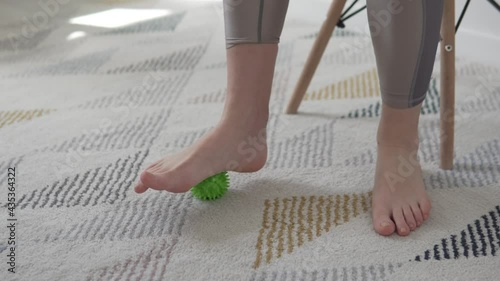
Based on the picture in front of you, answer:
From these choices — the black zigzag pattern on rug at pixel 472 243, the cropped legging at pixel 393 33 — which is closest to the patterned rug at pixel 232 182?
the black zigzag pattern on rug at pixel 472 243

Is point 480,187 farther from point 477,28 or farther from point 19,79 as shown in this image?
point 19,79

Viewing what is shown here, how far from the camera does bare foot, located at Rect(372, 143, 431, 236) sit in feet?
2.52

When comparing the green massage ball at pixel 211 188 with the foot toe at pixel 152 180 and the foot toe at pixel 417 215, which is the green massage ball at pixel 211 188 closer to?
the foot toe at pixel 152 180

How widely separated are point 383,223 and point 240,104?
240mm

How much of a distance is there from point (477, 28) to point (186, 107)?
2.25 feet

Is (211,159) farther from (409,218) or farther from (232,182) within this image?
(409,218)

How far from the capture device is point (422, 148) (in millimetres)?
990

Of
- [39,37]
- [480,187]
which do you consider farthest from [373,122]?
[39,37]

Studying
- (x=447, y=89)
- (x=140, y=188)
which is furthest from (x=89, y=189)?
(x=447, y=89)

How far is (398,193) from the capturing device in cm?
81

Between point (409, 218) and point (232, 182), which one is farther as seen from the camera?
point (232, 182)

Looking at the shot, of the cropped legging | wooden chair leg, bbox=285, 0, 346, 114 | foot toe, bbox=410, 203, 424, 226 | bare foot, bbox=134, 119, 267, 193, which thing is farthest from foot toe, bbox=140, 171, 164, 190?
wooden chair leg, bbox=285, 0, 346, 114

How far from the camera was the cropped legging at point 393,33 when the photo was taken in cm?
75

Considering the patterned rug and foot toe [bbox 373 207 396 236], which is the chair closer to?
the patterned rug
